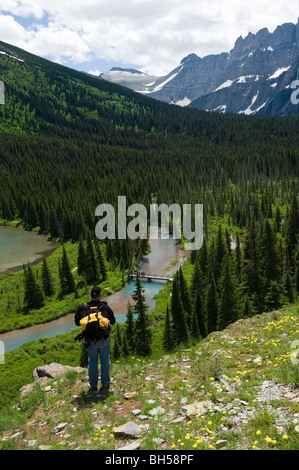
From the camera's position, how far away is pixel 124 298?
206 ft

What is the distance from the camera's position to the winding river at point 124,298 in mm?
49853

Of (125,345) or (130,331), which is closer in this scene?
(125,345)

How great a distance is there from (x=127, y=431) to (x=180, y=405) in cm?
230

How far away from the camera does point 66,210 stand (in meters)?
108

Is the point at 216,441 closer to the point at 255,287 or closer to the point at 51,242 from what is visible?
the point at 255,287

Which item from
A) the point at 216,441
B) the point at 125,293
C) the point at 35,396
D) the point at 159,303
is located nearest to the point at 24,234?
the point at 125,293

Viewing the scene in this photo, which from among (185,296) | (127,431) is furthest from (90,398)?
(185,296)

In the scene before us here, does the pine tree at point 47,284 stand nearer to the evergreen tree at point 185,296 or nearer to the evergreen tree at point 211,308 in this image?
the evergreen tree at point 185,296

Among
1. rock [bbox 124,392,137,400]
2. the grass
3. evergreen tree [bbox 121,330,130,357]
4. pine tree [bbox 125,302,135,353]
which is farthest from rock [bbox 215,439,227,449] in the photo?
the grass

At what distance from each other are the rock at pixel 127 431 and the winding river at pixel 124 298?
42.3 m

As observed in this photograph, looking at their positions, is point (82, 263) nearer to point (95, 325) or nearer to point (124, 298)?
point (124, 298)

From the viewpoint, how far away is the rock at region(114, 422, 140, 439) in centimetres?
928

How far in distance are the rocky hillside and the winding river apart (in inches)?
1479
